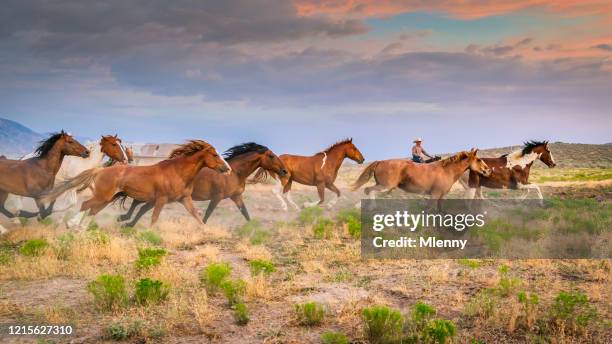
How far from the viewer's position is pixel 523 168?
19766 mm

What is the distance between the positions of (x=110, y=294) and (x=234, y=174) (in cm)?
838

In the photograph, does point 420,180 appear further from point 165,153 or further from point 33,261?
point 165,153

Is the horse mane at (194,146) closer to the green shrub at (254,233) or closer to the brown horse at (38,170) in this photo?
the green shrub at (254,233)

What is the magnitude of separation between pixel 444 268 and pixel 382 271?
1185mm

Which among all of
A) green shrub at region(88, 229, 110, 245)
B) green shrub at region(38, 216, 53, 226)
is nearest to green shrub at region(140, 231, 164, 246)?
green shrub at region(88, 229, 110, 245)

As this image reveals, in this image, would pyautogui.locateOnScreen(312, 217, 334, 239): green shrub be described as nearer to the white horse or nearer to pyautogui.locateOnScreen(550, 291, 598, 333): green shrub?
the white horse

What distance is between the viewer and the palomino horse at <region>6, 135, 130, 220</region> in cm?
1495

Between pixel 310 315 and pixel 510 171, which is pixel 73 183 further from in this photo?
pixel 510 171

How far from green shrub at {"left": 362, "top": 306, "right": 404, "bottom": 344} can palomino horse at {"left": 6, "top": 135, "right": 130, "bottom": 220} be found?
10913mm

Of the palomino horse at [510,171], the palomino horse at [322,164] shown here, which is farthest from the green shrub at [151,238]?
the palomino horse at [510,171]

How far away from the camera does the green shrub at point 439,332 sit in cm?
608

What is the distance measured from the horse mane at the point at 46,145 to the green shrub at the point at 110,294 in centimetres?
804

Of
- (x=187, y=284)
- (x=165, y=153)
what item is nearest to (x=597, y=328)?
(x=187, y=284)

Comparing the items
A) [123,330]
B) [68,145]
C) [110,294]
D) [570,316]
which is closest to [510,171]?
[570,316]
